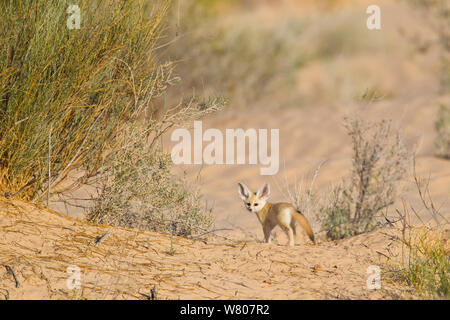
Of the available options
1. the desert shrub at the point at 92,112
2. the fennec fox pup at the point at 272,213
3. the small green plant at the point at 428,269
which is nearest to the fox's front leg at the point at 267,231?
the fennec fox pup at the point at 272,213

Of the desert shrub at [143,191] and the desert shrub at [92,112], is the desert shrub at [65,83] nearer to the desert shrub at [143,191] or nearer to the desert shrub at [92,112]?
the desert shrub at [92,112]

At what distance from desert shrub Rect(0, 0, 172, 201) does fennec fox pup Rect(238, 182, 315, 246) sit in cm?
124

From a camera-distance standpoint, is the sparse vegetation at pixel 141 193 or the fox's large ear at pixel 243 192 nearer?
the sparse vegetation at pixel 141 193

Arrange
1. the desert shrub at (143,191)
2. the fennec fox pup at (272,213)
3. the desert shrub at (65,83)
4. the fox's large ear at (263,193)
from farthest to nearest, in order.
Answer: the fox's large ear at (263,193)
the fennec fox pup at (272,213)
the desert shrub at (143,191)
the desert shrub at (65,83)

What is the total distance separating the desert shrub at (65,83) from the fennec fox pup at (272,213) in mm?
1239

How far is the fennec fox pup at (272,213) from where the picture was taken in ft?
18.0

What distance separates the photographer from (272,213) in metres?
5.62

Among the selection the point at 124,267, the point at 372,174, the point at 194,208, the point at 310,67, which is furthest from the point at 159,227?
the point at 310,67

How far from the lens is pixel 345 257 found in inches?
201

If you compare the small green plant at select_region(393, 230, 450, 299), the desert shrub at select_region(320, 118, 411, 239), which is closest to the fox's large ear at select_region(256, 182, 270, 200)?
the desert shrub at select_region(320, 118, 411, 239)

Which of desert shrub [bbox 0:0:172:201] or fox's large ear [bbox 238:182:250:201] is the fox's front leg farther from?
desert shrub [bbox 0:0:172:201]

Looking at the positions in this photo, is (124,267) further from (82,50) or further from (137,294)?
(82,50)

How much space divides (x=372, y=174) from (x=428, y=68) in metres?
15.8

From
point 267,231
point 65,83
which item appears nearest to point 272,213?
point 267,231
